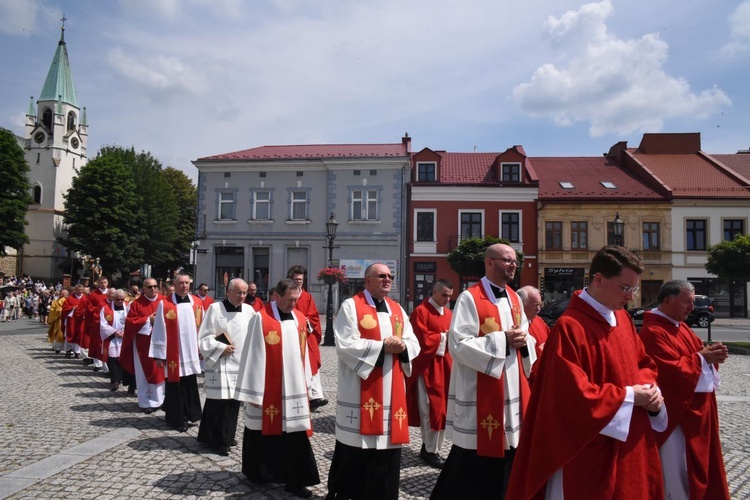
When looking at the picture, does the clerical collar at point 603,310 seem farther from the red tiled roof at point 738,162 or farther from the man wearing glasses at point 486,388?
the red tiled roof at point 738,162

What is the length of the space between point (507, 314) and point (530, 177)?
30.5 metres

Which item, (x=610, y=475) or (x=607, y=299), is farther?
(x=607, y=299)

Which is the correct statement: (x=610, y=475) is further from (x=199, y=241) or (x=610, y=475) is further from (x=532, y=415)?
(x=199, y=241)

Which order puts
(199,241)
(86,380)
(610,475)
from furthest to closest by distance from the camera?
(199,241), (86,380), (610,475)

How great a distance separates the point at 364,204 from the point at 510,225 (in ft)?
28.4

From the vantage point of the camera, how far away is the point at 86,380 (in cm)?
1158

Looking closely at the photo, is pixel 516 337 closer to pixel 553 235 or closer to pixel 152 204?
pixel 553 235

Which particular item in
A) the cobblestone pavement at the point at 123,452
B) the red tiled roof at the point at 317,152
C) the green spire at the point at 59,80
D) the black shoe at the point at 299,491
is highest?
the green spire at the point at 59,80

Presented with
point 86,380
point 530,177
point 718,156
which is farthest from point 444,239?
point 86,380

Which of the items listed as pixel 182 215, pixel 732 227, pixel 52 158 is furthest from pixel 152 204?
pixel 732 227

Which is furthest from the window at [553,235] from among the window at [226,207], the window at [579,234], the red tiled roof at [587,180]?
the window at [226,207]

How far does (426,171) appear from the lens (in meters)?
34.0

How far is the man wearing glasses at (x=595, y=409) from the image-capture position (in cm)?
271

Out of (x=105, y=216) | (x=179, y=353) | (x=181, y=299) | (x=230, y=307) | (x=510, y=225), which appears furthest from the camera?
(x=105, y=216)
